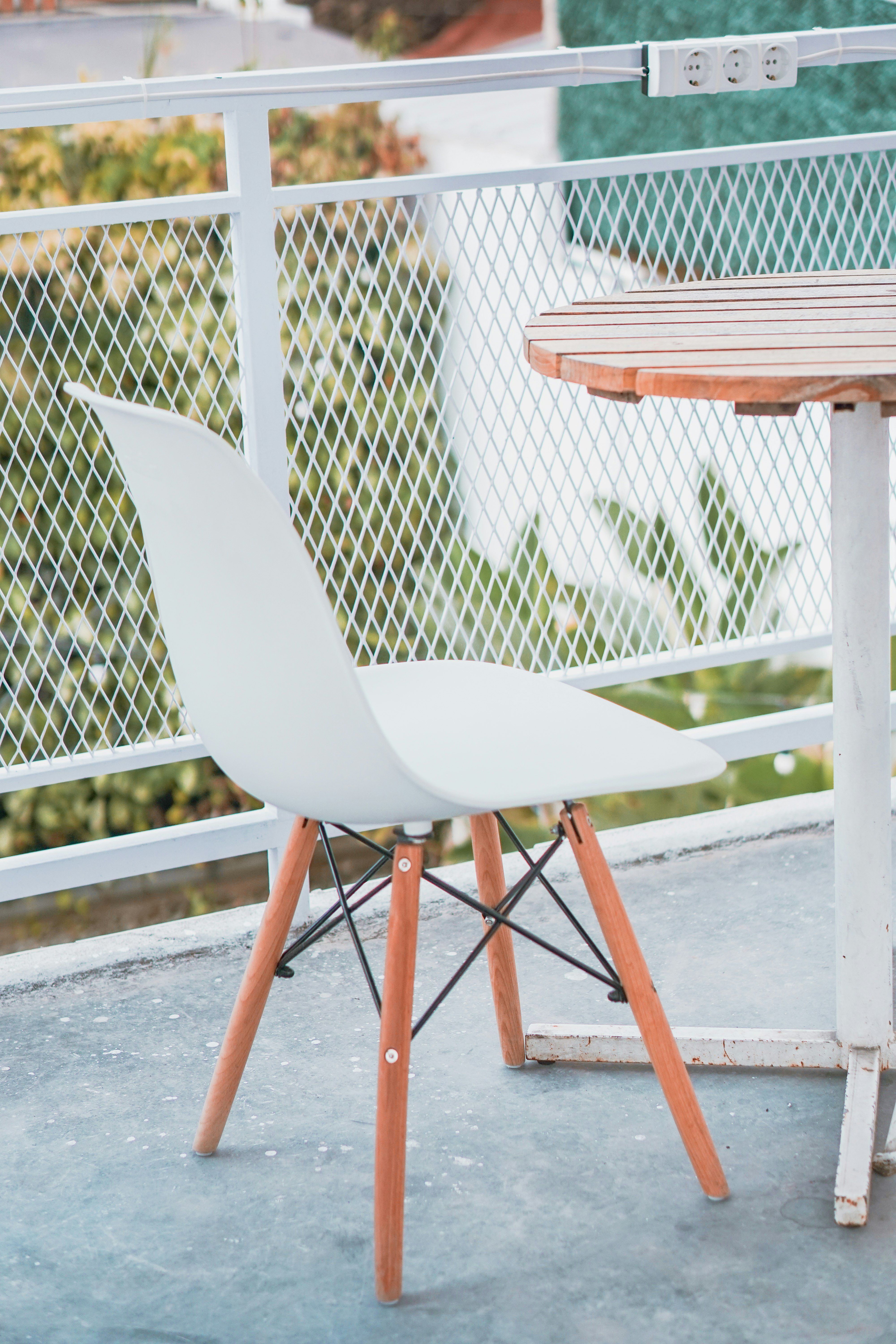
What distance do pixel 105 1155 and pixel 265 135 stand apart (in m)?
1.39

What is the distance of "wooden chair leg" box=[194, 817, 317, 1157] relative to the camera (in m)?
1.79

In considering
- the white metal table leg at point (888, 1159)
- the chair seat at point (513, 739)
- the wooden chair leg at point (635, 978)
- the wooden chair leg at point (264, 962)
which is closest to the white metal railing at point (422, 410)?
the chair seat at point (513, 739)

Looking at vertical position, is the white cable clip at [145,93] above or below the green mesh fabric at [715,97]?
above

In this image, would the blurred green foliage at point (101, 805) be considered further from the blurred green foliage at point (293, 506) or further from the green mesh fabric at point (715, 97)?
the green mesh fabric at point (715, 97)

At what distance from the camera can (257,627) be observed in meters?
1.48

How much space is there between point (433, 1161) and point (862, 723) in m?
0.72

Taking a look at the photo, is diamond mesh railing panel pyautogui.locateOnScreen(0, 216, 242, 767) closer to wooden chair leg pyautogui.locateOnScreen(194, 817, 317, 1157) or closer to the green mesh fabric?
wooden chair leg pyautogui.locateOnScreen(194, 817, 317, 1157)

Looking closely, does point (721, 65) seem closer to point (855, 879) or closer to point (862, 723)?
point (862, 723)

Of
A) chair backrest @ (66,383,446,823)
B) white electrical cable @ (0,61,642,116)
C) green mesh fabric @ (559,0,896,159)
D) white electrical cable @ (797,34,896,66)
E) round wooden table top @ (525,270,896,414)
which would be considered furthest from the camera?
green mesh fabric @ (559,0,896,159)

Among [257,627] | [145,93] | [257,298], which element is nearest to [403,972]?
[257,627]

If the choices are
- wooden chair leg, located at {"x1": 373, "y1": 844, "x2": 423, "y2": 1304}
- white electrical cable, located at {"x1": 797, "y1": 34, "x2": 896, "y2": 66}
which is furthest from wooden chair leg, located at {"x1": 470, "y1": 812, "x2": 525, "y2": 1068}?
white electrical cable, located at {"x1": 797, "y1": 34, "x2": 896, "y2": 66}

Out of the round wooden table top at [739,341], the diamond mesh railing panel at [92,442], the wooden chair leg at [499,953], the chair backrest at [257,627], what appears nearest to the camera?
the chair backrest at [257,627]

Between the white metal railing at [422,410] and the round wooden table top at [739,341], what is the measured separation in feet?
0.82

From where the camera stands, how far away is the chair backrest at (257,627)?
142 cm
